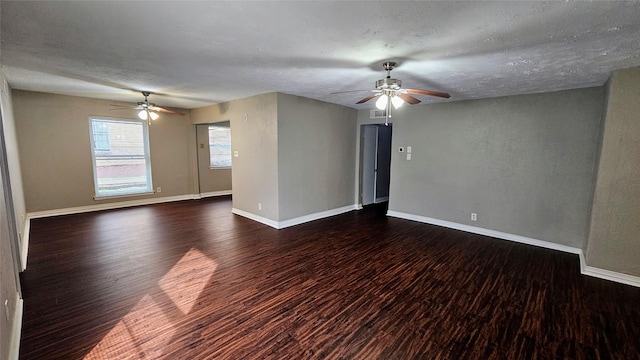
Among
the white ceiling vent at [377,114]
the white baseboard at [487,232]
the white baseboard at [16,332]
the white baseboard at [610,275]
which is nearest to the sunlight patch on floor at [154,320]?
the white baseboard at [16,332]

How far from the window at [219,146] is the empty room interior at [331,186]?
1.53 metres

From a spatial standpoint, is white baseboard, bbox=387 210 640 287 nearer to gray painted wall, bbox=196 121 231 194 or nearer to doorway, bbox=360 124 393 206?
doorway, bbox=360 124 393 206

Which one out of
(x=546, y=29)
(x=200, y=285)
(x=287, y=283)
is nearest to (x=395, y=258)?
(x=287, y=283)

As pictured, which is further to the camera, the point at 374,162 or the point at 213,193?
the point at 213,193

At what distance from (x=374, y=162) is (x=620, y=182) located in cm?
443

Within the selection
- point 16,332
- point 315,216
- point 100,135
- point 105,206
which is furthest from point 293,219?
point 100,135

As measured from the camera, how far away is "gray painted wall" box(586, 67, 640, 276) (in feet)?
9.68

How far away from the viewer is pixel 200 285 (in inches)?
114

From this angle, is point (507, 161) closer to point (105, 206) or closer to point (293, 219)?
point (293, 219)

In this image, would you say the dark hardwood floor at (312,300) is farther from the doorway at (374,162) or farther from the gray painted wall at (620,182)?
the doorway at (374,162)

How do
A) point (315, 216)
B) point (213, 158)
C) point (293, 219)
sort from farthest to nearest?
point (213, 158) → point (315, 216) → point (293, 219)

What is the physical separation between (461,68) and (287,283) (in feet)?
10.2

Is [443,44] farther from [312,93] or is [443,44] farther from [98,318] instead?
[98,318]

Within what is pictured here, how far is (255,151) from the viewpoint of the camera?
5.21m
